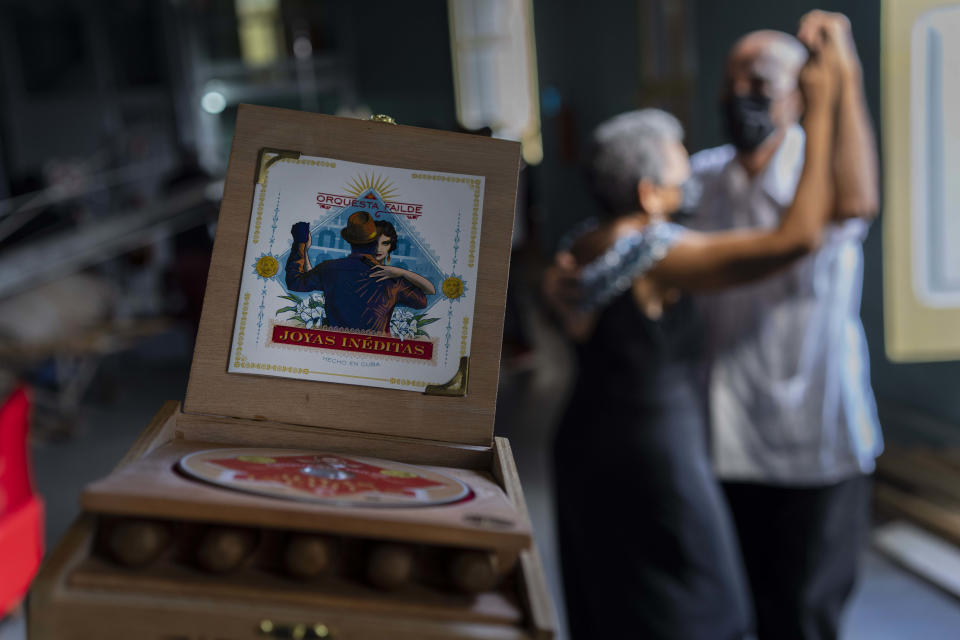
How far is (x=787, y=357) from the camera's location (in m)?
2.04

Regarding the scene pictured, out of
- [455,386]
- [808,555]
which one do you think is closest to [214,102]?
[808,555]

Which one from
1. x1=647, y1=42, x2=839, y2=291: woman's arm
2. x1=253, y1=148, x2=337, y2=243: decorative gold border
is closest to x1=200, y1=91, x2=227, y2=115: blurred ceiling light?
x1=647, y1=42, x2=839, y2=291: woman's arm

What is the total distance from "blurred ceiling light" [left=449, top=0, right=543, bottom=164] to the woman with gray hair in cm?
757

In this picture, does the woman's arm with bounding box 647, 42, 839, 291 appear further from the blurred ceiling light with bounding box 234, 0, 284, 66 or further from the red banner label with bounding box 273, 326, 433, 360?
the blurred ceiling light with bounding box 234, 0, 284, 66

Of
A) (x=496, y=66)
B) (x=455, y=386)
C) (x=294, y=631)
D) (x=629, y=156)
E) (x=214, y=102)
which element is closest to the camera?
(x=294, y=631)

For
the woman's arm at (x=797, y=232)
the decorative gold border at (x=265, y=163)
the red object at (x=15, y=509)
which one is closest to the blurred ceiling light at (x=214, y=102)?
the red object at (x=15, y=509)

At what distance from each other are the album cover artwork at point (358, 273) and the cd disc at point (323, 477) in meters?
0.09

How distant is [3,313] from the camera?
4.94 metres

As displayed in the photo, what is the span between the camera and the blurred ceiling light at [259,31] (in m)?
9.99

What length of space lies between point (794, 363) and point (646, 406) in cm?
35

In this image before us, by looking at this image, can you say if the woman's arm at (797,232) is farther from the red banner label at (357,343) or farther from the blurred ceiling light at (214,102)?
the blurred ceiling light at (214,102)

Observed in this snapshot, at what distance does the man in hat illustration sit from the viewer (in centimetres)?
85

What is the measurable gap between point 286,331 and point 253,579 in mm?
256

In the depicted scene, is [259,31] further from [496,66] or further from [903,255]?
[903,255]
